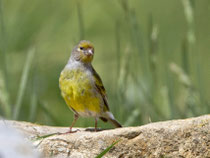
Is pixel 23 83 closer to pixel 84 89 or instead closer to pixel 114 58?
pixel 84 89

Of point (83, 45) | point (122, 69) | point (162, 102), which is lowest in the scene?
point (162, 102)

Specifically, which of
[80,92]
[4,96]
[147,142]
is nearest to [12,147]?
[147,142]

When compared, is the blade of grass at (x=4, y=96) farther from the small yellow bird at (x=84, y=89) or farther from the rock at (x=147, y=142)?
the rock at (x=147, y=142)

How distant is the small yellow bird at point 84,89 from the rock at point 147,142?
111 cm

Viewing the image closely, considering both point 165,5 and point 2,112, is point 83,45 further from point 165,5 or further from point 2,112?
point 165,5

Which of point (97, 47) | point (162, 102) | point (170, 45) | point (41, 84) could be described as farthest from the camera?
point (97, 47)

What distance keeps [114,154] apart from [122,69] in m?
1.92

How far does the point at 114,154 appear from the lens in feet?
8.32

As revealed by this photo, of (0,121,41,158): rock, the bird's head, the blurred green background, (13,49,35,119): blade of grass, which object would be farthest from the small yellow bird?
(0,121,41,158): rock

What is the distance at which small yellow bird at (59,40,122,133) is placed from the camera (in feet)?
12.5

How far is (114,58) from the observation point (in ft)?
22.7

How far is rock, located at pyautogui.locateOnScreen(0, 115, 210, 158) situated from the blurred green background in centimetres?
142

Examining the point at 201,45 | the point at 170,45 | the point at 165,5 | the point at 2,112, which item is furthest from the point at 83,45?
the point at 165,5

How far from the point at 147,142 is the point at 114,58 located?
4.41 m
